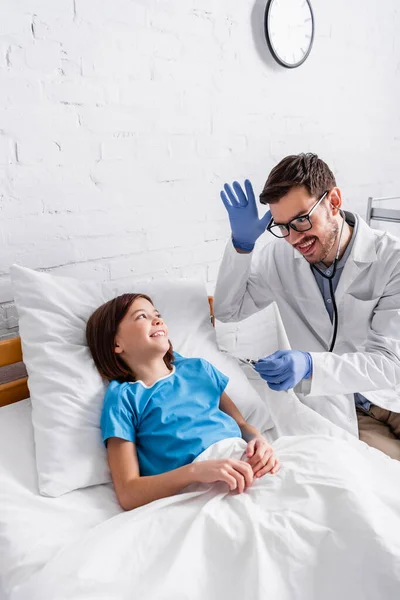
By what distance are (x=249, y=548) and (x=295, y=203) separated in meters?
0.93

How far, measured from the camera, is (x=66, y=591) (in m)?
0.81

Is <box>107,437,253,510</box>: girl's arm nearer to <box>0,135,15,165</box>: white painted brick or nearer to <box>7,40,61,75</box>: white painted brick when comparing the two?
<box>0,135,15,165</box>: white painted brick

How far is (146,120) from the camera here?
1659mm

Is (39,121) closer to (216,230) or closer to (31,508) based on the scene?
(216,230)

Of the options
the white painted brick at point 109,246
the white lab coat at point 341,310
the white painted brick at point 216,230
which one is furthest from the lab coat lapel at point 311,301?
the white painted brick at point 109,246

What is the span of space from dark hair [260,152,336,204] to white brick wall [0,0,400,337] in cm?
41

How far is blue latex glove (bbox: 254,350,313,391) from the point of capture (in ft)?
4.49

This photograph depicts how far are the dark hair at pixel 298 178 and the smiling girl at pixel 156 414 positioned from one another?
0.48 metres

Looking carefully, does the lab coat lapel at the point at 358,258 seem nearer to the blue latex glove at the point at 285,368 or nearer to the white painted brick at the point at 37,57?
the blue latex glove at the point at 285,368

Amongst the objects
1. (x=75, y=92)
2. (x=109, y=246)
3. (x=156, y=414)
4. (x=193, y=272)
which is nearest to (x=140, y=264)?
(x=109, y=246)

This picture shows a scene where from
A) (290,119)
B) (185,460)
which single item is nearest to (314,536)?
(185,460)

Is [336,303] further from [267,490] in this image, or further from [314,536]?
[314,536]

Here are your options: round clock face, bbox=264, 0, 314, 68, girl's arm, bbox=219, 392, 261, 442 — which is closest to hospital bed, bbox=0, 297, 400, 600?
girl's arm, bbox=219, 392, 261, 442

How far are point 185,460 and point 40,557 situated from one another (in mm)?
359
